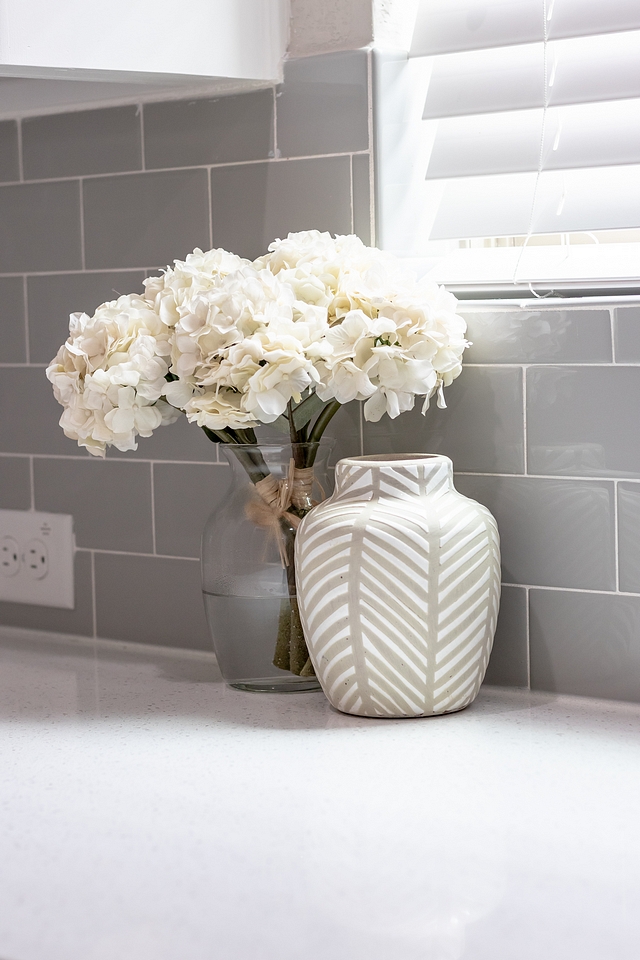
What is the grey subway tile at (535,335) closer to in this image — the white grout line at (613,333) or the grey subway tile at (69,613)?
the white grout line at (613,333)

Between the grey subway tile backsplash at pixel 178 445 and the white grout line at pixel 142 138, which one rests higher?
the white grout line at pixel 142 138

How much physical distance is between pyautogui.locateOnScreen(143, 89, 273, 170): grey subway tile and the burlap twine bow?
362 mm

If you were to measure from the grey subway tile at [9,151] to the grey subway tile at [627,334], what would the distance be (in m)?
0.75

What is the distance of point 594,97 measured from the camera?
0.97m

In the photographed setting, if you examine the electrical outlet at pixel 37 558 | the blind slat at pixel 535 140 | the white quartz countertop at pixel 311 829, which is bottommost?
the white quartz countertop at pixel 311 829

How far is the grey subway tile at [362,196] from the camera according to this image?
3.45 feet

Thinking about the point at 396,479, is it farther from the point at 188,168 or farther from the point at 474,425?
the point at 188,168

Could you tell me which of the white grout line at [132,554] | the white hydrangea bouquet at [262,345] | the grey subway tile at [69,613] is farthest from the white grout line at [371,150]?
the grey subway tile at [69,613]

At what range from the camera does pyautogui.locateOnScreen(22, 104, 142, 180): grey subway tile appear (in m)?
1.18

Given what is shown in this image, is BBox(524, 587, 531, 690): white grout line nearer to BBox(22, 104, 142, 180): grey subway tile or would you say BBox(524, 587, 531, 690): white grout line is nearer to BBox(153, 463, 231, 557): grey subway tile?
BBox(153, 463, 231, 557): grey subway tile

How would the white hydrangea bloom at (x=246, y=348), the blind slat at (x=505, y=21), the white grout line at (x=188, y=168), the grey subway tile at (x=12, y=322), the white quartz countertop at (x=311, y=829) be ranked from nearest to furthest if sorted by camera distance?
the white quartz countertop at (x=311, y=829), the white hydrangea bloom at (x=246, y=348), the blind slat at (x=505, y=21), the white grout line at (x=188, y=168), the grey subway tile at (x=12, y=322)

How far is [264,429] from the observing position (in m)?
1.08

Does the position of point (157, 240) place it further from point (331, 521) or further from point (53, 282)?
point (331, 521)

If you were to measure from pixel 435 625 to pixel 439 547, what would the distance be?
2.7 inches
